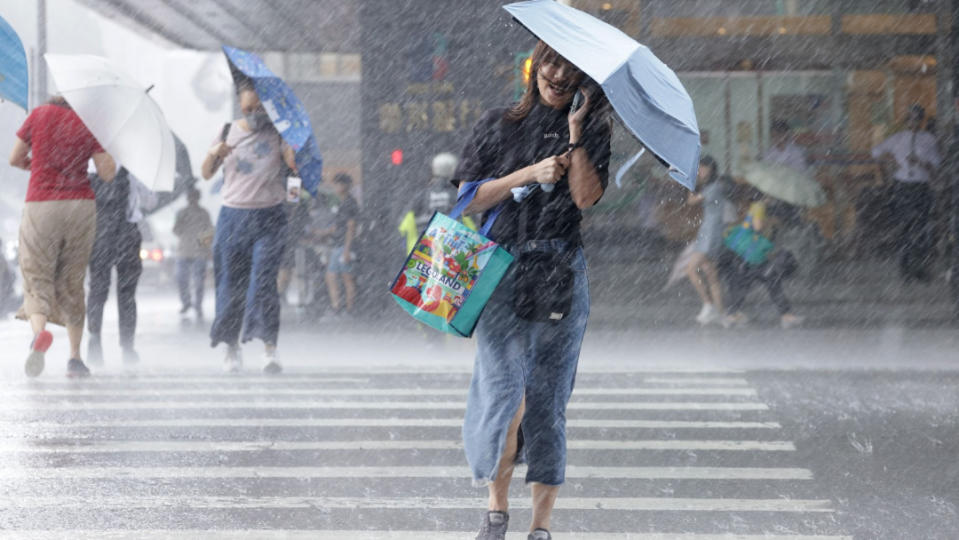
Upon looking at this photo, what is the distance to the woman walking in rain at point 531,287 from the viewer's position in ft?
13.9

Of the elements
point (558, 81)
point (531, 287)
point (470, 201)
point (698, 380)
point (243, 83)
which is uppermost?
point (558, 81)

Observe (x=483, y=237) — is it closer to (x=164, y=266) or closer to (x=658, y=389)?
(x=658, y=389)

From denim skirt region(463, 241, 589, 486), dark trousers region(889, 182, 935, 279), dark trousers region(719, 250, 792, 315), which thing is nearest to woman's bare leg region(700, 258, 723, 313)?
dark trousers region(719, 250, 792, 315)

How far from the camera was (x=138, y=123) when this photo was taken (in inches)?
362

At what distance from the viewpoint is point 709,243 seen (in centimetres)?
1293

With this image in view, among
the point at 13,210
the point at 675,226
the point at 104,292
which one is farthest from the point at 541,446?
the point at 13,210

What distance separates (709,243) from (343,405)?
6.03 metres

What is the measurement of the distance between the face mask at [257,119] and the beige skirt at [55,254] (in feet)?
4.06

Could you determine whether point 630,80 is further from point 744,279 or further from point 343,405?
point 744,279

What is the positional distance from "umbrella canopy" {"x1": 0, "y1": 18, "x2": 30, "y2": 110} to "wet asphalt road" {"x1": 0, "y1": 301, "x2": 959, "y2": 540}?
1.75m

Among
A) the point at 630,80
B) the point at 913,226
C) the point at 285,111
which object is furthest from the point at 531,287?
the point at 913,226

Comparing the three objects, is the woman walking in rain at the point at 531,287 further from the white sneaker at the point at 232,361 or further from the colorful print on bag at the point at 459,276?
the white sneaker at the point at 232,361

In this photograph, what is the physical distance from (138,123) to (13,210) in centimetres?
2110

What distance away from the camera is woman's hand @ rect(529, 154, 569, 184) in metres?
4.11
